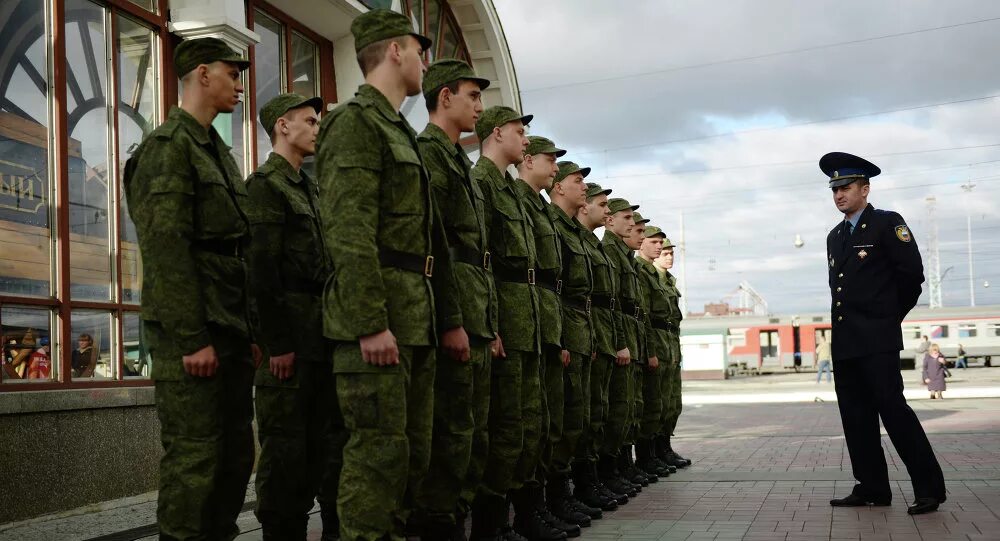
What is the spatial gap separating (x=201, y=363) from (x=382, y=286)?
0.74 meters

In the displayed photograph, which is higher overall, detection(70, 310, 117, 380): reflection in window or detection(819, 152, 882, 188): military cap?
detection(819, 152, 882, 188): military cap

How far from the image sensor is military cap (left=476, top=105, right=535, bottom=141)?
Result: 612cm

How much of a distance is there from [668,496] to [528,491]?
7.54ft

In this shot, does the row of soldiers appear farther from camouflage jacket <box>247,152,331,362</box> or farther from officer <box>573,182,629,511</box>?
officer <box>573,182,629,511</box>

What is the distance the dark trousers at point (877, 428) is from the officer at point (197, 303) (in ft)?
13.5

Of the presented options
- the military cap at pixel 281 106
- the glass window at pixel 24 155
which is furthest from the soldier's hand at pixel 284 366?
the glass window at pixel 24 155

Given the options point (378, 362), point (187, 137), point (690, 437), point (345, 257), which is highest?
point (187, 137)

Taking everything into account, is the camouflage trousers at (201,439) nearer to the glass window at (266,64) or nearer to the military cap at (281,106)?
the military cap at (281,106)

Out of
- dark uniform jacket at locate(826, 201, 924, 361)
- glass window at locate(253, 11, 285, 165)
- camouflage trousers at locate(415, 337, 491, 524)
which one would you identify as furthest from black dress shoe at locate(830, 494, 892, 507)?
glass window at locate(253, 11, 285, 165)

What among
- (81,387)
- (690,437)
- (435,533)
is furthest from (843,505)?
(690,437)

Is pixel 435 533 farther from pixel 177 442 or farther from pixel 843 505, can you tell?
pixel 843 505

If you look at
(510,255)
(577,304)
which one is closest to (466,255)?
(510,255)

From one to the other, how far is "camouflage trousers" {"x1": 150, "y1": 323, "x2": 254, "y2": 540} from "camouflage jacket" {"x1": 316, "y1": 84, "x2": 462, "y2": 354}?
0.50 metres

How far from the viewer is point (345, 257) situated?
4.10 m
